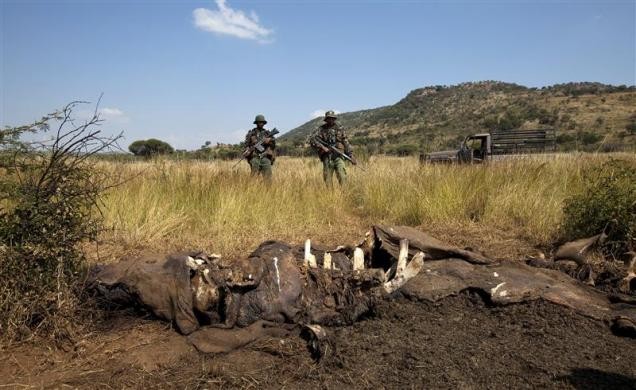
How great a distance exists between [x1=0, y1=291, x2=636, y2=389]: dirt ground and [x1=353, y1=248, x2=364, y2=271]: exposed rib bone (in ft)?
1.34

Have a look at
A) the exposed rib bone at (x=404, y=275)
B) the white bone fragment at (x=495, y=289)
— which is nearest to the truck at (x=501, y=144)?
the white bone fragment at (x=495, y=289)

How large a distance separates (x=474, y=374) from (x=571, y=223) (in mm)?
3723

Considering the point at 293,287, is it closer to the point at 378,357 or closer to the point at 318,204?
the point at 378,357

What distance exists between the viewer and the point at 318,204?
773 cm

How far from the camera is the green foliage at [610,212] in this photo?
5246mm

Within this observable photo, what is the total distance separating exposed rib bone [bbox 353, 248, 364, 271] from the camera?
3.73 meters

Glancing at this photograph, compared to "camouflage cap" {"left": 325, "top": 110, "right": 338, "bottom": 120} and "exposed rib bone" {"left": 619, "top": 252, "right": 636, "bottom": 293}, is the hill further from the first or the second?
"exposed rib bone" {"left": 619, "top": 252, "right": 636, "bottom": 293}

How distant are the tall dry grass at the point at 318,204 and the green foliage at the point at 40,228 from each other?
2.23 m

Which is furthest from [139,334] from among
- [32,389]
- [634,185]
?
[634,185]

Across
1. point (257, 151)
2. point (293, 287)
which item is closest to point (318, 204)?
point (257, 151)

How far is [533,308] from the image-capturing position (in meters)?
3.48

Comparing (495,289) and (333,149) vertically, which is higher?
(333,149)

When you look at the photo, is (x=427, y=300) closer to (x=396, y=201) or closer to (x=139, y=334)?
(x=139, y=334)

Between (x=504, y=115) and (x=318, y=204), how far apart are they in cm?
4465
